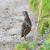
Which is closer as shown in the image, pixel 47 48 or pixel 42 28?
pixel 47 48

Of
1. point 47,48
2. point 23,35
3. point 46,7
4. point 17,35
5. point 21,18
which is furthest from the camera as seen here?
point 21,18

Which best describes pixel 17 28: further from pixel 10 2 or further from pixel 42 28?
pixel 42 28

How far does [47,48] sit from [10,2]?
9318mm

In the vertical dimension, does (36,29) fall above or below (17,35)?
above

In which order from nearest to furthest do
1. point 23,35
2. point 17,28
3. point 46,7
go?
1. point 46,7
2. point 23,35
3. point 17,28

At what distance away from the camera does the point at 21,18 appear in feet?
→ 28.6

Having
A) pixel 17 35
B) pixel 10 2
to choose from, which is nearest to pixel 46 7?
pixel 17 35

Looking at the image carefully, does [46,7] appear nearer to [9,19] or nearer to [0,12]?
[9,19]

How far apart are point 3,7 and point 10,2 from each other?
21.5 inches

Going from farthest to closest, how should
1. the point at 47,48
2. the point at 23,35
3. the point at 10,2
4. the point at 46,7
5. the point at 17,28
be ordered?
the point at 10,2
the point at 17,28
the point at 23,35
the point at 46,7
the point at 47,48

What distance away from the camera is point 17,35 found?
706 cm

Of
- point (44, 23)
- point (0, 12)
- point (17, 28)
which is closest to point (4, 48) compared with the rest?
point (17, 28)

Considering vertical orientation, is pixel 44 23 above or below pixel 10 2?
above

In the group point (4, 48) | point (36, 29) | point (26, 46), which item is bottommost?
point (4, 48)
